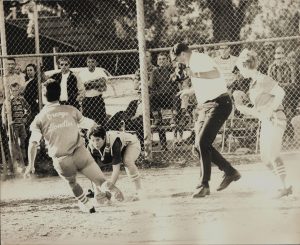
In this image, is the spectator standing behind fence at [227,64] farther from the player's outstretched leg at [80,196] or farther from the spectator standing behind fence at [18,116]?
the player's outstretched leg at [80,196]

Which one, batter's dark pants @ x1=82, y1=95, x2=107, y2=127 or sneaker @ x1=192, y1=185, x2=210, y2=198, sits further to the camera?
batter's dark pants @ x1=82, y1=95, x2=107, y2=127

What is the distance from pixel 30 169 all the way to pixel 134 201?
1.53 metres

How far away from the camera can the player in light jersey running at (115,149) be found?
711 centimetres

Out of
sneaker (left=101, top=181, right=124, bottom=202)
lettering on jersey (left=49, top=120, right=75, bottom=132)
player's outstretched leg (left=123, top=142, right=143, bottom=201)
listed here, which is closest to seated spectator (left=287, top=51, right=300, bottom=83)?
player's outstretched leg (left=123, top=142, right=143, bottom=201)

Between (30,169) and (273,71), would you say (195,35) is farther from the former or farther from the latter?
(30,169)

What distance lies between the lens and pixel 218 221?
6.16m

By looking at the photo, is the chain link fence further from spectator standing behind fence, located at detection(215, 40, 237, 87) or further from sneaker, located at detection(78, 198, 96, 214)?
sneaker, located at detection(78, 198, 96, 214)

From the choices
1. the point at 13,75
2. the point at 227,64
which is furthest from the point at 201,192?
the point at 13,75

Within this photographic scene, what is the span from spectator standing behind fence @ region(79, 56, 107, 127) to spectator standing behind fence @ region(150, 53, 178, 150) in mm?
841

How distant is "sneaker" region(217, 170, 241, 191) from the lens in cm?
763

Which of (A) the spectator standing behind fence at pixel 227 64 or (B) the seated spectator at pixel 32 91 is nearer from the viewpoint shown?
(A) the spectator standing behind fence at pixel 227 64

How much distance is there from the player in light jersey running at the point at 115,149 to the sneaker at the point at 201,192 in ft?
2.32

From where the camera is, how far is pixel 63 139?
671 centimetres

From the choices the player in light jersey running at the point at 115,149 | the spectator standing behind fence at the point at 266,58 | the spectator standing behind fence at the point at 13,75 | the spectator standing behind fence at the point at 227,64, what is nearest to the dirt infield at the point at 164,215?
the player in light jersey running at the point at 115,149
